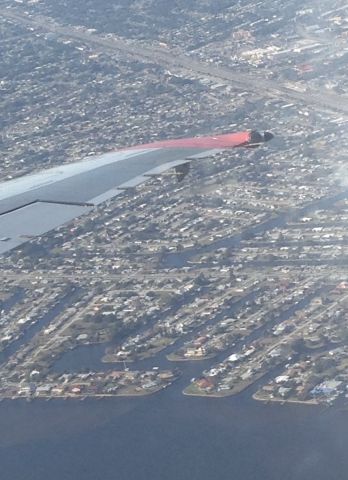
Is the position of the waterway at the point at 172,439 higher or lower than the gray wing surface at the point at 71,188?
lower

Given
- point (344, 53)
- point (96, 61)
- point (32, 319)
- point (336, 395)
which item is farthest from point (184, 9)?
point (336, 395)

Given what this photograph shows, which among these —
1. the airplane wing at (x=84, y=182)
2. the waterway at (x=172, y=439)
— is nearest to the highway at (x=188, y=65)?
the waterway at (x=172, y=439)

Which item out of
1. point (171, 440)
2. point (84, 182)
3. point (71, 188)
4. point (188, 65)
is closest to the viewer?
point (71, 188)

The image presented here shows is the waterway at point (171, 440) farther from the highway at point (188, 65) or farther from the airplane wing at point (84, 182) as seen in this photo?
the highway at point (188, 65)

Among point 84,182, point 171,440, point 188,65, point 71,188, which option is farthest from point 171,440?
point 188,65

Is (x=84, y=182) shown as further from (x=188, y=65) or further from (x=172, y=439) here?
(x=188, y=65)

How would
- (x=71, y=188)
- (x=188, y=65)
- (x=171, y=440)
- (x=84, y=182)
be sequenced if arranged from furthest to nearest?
1. (x=188, y=65)
2. (x=171, y=440)
3. (x=84, y=182)
4. (x=71, y=188)

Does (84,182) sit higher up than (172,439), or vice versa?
(84,182)
